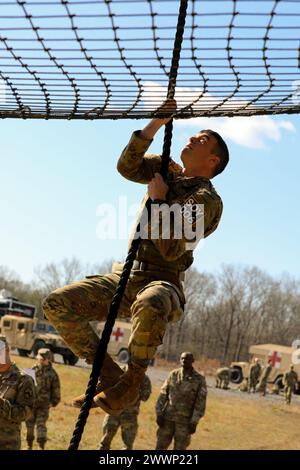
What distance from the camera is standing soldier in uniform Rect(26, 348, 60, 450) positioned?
13836mm

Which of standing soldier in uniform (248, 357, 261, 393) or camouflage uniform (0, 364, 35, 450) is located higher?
camouflage uniform (0, 364, 35, 450)

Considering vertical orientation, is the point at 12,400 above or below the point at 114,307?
below

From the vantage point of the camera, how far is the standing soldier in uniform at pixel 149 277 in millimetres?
3535

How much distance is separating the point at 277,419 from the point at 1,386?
59.4 feet

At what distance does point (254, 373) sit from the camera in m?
34.7

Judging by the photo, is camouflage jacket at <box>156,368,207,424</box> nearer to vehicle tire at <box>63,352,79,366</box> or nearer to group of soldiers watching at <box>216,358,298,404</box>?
group of soldiers watching at <box>216,358,298,404</box>

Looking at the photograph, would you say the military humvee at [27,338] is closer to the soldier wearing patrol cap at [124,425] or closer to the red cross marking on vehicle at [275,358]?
the red cross marking on vehicle at [275,358]

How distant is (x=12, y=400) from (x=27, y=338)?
25.4m

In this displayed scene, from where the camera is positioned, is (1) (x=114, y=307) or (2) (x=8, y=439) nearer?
(1) (x=114, y=307)

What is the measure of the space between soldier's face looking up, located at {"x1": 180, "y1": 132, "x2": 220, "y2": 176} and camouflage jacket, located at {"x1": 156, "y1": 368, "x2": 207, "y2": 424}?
29.1 ft

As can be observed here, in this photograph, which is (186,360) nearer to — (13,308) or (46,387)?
(46,387)

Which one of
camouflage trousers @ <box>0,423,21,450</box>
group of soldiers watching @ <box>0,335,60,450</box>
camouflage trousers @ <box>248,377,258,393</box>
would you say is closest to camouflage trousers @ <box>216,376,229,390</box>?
camouflage trousers @ <box>248,377,258,393</box>

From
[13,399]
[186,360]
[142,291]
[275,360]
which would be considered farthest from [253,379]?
[142,291]

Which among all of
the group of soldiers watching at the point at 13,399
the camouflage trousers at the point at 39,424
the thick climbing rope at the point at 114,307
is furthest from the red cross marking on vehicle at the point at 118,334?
the thick climbing rope at the point at 114,307
